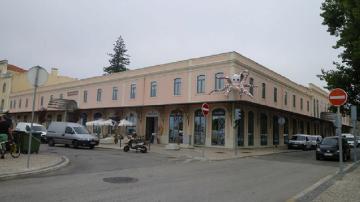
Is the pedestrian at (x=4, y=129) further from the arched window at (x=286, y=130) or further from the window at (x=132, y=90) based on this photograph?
the arched window at (x=286, y=130)

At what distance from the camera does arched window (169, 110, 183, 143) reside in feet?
104

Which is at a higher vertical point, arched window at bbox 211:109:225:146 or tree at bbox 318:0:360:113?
tree at bbox 318:0:360:113

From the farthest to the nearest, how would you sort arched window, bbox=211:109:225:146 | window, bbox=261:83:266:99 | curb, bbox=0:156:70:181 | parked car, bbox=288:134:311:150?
window, bbox=261:83:266:99 → parked car, bbox=288:134:311:150 → arched window, bbox=211:109:225:146 → curb, bbox=0:156:70:181

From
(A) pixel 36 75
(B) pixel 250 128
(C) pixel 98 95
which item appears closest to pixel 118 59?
(C) pixel 98 95

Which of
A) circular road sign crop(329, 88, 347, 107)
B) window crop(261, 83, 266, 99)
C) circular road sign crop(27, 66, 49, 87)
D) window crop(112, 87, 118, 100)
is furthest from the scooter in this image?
window crop(112, 87, 118, 100)

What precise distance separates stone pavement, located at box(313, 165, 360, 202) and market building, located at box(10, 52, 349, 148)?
1184cm

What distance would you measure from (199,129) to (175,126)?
2.96 meters

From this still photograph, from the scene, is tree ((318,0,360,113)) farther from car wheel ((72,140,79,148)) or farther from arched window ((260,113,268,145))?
car wheel ((72,140,79,148))

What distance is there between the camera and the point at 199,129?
30375 mm

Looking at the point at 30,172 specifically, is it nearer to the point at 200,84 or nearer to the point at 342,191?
the point at 342,191

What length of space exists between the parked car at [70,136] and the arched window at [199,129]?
972 centimetres

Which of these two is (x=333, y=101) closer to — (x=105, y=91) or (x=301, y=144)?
(x=301, y=144)

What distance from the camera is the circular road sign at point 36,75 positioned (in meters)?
11.2

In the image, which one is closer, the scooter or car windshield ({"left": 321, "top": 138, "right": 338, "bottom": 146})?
car windshield ({"left": 321, "top": 138, "right": 338, "bottom": 146})
